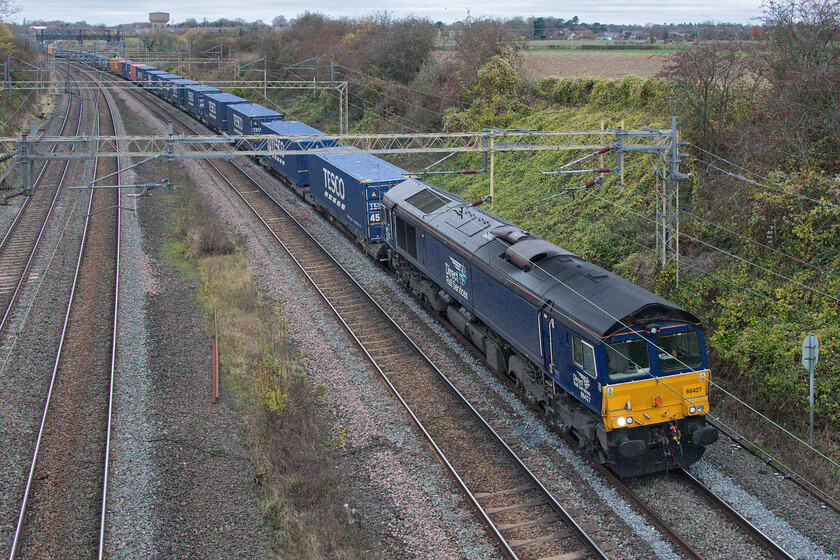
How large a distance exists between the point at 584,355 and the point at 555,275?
229 cm

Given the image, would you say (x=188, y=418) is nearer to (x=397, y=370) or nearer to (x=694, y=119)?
(x=397, y=370)

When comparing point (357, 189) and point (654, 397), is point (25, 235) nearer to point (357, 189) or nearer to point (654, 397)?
point (357, 189)

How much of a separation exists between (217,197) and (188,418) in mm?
21845

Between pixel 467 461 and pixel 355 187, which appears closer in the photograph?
pixel 467 461

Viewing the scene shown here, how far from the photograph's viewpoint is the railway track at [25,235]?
22.2 metres

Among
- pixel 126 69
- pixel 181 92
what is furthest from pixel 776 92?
pixel 126 69

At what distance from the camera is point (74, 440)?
13977mm

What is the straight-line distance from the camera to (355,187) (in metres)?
25.4

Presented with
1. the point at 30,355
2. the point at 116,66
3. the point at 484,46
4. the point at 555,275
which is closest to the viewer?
the point at 555,275

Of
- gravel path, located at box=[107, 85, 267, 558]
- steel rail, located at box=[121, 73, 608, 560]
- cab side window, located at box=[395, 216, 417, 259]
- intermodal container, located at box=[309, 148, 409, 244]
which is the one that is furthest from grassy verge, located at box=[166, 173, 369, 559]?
intermodal container, located at box=[309, 148, 409, 244]

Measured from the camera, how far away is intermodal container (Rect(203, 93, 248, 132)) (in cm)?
4750

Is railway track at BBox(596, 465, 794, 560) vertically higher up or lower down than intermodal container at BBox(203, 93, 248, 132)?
lower down

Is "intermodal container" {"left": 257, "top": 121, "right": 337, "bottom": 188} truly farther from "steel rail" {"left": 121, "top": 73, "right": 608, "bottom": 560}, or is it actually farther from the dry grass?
the dry grass

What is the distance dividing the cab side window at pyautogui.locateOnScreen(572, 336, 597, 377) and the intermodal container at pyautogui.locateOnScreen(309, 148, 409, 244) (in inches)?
482
